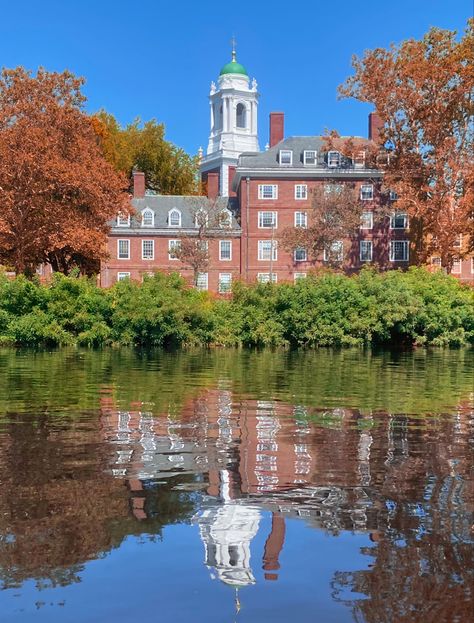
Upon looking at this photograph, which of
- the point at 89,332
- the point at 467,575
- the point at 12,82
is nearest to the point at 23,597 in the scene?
the point at 467,575

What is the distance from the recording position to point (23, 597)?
5449mm

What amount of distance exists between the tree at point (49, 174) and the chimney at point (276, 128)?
29092 mm

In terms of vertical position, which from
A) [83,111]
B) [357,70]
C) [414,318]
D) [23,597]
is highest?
[357,70]

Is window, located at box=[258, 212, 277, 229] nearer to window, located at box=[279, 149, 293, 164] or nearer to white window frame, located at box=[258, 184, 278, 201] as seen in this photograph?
white window frame, located at box=[258, 184, 278, 201]

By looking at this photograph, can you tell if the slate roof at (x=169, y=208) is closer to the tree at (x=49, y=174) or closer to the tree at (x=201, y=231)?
the tree at (x=201, y=231)

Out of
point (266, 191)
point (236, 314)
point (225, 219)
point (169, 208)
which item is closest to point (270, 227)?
point (266, 191)

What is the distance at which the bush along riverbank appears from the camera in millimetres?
39969

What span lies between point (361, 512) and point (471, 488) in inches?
66.2

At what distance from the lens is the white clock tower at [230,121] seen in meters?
105

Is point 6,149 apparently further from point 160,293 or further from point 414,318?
point 414,318

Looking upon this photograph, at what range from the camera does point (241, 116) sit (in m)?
110

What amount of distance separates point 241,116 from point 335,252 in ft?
174

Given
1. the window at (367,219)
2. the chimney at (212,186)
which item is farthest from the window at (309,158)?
the chimney at (212,186)

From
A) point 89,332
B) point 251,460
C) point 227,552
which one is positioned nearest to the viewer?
point 227,552
